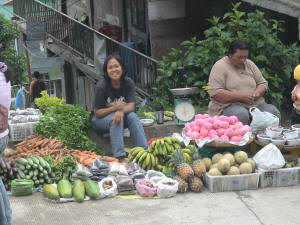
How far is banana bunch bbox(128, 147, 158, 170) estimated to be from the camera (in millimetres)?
6680

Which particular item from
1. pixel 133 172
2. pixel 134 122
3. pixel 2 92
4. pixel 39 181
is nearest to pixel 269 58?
pixel 134 122

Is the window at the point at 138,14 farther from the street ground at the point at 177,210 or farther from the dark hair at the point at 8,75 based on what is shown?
the dark hair at the point at 8,75

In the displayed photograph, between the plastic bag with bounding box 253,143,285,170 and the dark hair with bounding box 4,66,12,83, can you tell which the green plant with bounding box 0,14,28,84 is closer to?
the plastic bag with bounding box 253,143,285,170

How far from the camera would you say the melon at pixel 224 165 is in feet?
20.4

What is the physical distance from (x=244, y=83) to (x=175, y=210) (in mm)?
2598

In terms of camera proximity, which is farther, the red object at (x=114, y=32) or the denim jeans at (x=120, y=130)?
the red object at (x=114, y=32)

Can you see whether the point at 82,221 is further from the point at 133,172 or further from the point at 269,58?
the point at 269,58

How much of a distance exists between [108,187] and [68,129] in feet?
5.18

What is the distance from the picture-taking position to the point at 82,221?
17.7ft

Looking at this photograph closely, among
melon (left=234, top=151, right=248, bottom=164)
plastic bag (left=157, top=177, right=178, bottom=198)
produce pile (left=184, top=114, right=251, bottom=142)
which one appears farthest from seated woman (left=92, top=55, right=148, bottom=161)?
melon (left=234, top=151, right=248, bottom=164)

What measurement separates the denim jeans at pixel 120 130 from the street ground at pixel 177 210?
119 centimetres

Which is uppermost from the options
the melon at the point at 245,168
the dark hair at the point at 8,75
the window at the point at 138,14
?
the window at the point at 138,14

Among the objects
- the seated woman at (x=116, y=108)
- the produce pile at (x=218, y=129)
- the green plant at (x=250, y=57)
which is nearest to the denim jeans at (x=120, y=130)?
the seated woman at (x=116, y=108)

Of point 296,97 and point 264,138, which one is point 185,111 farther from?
point 296,97
